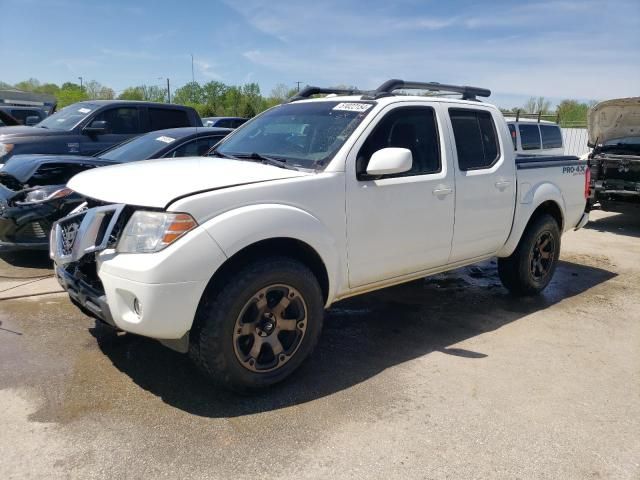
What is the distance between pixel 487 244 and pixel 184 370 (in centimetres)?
282

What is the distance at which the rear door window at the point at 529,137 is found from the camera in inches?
533

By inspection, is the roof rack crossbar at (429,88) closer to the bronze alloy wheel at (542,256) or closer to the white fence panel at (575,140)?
the bronze alloy wheel at (542,256)

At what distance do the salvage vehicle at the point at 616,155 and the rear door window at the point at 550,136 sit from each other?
3437 millimetres

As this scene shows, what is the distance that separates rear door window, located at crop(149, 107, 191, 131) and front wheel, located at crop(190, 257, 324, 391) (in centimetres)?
710

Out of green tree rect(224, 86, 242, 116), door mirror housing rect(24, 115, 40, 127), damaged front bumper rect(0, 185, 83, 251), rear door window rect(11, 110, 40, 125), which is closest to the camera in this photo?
damaged front bumper rect(0, 185, 83, 251)

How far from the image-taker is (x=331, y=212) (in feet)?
11.7

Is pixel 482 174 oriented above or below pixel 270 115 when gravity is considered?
below

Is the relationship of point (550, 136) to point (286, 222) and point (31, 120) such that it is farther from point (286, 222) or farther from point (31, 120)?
point (31, 120)

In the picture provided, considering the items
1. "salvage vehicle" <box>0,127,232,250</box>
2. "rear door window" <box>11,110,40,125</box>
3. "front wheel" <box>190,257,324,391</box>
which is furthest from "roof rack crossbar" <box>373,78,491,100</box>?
"rear door window" <box>11,110,40,125</box>

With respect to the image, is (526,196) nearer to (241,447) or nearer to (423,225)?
(423,225)

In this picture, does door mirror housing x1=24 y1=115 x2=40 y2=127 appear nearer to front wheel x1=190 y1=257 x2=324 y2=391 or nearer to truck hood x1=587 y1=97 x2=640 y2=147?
truck hood x1=587 y1=97 x2=640 y2=147

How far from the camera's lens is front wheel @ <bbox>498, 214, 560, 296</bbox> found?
5367 mm

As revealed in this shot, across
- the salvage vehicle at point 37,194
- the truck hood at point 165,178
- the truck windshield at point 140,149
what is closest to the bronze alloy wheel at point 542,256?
the truck hood at point 165,178

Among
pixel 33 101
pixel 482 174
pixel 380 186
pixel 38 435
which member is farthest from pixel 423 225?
pixel 33 101
